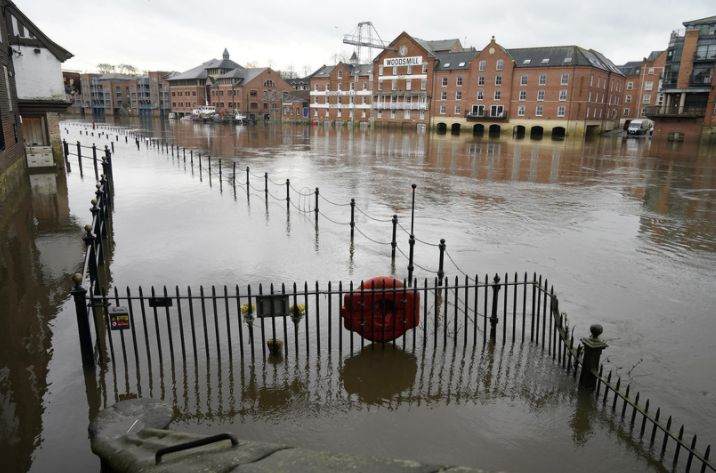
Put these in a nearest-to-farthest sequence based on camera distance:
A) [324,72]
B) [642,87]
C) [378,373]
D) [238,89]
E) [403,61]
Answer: [378,373] → [403,61] → [642,87] → [324,72] → [238,89]

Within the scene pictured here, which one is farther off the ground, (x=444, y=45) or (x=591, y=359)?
(x=444, y=45)

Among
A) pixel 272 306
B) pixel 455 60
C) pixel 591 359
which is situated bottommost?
pixel 591 359

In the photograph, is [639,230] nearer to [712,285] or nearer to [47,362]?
[712,285]

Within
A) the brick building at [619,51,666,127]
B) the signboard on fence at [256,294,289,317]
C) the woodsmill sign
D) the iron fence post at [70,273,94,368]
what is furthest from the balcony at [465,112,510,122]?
the iron fence post at [70,273,94,368]

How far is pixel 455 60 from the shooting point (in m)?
72.8

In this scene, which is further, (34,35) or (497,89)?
(497,89)

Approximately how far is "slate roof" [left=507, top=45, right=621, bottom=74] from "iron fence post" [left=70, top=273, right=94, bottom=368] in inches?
2663

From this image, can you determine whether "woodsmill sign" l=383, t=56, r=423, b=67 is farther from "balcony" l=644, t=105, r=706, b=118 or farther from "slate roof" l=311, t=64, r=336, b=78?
"balcony" l=644, t=105, r=706, b=118

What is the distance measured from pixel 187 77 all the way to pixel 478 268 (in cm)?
12314

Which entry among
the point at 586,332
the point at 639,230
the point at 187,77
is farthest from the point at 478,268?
the point at 187,77

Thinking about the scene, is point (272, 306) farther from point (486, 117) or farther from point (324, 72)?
point (324, 72)

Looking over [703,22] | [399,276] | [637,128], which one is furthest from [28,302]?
[637,128]

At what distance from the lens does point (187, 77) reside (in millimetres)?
119500

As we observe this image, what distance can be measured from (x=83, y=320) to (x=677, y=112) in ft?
218
